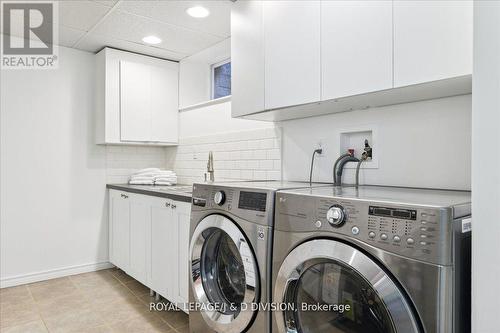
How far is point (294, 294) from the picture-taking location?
1.33m

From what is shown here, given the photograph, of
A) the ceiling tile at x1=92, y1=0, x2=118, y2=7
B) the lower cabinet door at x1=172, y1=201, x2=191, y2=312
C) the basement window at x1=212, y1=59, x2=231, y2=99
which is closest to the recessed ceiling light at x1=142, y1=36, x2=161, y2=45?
the ceiling tile at x1=92, y1=0, x2=118, y2=7

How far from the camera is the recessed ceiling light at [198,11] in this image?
7.98ft

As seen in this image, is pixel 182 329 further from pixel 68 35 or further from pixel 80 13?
pixel 68 35

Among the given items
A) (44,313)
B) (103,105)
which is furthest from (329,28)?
(44,313)

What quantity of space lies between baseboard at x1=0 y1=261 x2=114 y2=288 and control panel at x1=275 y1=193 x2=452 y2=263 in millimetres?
2910

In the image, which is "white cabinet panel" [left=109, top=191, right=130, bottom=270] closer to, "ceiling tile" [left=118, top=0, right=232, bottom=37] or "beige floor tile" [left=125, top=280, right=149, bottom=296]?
"beige floor tile" [left=125, top=280, right=149, bottom=296]

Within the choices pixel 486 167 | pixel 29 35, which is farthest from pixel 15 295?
pixel 486 167

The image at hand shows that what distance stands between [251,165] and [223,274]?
1.06 m

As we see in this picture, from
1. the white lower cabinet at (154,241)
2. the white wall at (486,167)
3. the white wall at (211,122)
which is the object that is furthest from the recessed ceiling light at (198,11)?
the white wall at (486,167)

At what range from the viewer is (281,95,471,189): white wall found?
4.94ft

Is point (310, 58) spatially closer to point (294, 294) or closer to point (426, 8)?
point (426, 8)

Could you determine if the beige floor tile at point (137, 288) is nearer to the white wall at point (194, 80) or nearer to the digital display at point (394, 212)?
the white wall at point (194, 80)

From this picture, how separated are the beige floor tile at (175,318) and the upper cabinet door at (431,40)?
208cm

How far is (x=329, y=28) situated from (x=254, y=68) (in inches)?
22.6
